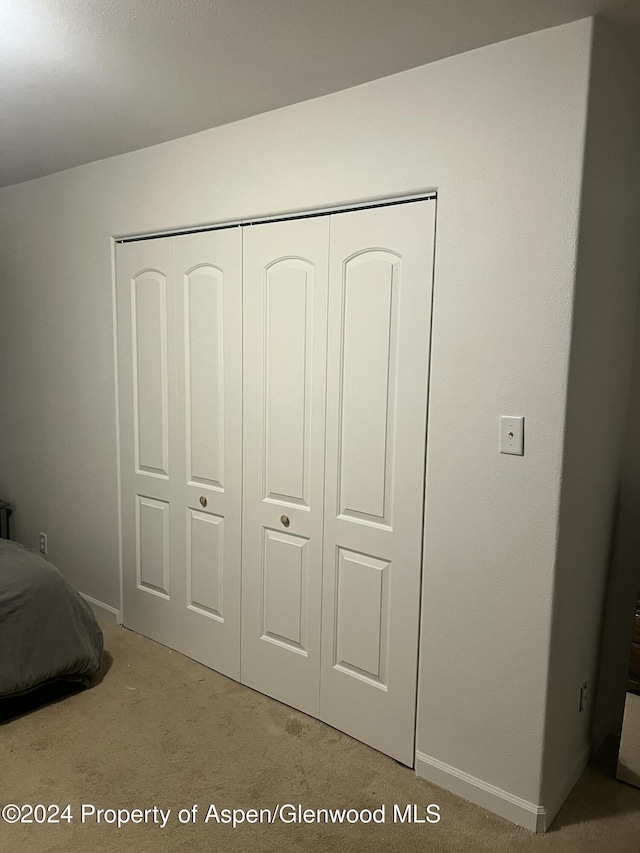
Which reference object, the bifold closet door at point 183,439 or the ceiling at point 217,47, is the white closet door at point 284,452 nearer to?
the bifold closet door at point 183,439

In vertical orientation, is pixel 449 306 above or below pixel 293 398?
above

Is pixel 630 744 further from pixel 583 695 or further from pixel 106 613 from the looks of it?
pixel 106 613

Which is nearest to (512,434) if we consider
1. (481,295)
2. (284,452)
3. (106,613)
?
(481,295)

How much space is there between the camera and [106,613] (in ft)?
11.2

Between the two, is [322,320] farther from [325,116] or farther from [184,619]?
[184,619]

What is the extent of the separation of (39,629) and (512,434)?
1.99 metres

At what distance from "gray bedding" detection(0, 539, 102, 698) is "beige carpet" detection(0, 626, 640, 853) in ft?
0.55

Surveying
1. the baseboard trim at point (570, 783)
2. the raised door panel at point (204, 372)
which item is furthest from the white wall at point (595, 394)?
the raised door panel at point (204, 372)

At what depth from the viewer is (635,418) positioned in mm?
2334

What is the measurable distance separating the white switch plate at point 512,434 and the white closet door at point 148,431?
1.62 metres

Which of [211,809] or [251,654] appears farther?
[251,654]

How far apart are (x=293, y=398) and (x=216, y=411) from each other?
0.45 meters

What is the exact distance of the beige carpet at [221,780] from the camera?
1.93m

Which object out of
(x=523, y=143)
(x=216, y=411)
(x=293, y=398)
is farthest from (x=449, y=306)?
(x=216, y=411)
